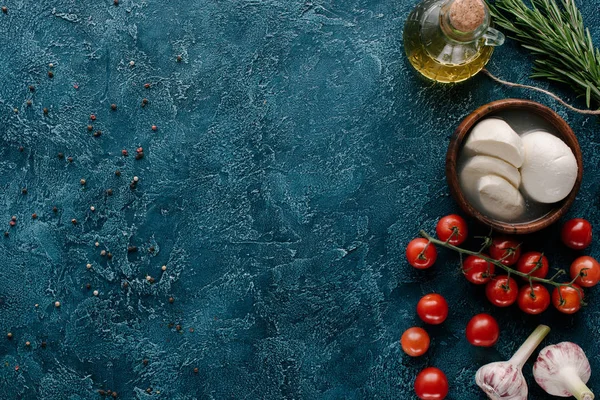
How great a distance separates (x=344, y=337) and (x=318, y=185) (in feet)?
1.04

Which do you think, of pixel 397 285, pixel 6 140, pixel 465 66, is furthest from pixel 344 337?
pixel 6 140

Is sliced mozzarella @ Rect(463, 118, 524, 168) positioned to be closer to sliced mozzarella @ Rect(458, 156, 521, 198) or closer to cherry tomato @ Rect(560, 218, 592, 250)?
sliced mozzarella @ Rect(458, 156, 521, 198)

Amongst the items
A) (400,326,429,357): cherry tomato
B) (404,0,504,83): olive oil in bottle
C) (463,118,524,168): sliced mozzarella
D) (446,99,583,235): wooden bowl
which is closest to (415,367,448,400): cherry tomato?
(400,326,429,357): cherry tomato

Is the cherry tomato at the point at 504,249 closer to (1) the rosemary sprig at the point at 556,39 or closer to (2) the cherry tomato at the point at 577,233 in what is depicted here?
(2) the cherry tomato at the point at 577,233

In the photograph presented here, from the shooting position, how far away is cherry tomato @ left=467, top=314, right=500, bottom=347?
4.15ft

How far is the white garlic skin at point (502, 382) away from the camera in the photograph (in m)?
1.24

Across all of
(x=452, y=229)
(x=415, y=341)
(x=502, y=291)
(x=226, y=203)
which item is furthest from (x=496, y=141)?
(x=226, y=203)

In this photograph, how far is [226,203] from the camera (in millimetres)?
1322

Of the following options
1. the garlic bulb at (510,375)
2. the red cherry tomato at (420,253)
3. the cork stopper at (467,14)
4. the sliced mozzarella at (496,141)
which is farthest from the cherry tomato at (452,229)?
the cork stopper at (467,14)

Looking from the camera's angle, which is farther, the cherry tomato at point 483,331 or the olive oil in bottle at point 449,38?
the cherry tomato at point 483,331

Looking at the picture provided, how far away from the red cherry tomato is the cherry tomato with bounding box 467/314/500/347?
0.15m

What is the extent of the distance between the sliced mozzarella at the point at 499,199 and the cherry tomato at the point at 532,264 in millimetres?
104

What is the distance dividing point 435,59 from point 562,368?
654mm

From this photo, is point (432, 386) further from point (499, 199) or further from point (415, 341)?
point (499, 199)
